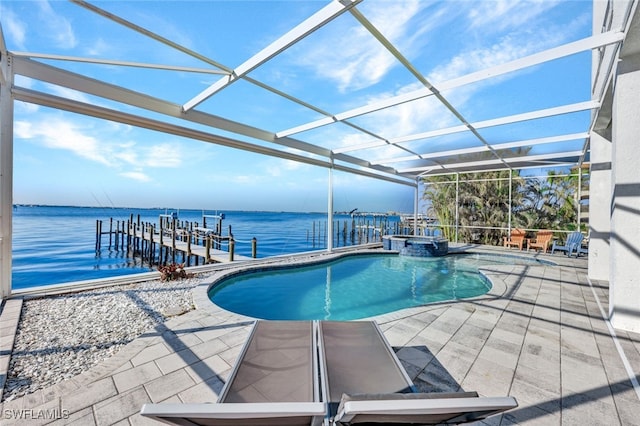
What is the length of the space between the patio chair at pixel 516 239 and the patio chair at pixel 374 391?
10.7 meters

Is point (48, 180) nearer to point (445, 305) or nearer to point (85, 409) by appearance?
point (85, 409)

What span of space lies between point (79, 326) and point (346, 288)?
180 inches

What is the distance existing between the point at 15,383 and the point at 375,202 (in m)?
16.0

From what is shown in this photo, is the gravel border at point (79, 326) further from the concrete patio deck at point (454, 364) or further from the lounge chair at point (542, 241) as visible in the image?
the lounge chair at point (542, 241)

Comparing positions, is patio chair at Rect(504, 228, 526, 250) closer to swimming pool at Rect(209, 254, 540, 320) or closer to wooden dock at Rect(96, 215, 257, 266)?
swimming pool at Rect(209, 254, 540, 320)

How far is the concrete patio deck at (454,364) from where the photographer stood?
186 cm

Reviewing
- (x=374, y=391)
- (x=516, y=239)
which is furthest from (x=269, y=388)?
(x=516, y=239)

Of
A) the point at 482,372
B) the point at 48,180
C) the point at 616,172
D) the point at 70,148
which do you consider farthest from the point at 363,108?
the point at 70,148

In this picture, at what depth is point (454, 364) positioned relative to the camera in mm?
2428

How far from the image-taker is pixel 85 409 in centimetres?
183

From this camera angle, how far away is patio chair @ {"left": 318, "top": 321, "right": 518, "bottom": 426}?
1035 mm

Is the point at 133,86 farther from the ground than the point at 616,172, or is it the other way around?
the point at 133,86

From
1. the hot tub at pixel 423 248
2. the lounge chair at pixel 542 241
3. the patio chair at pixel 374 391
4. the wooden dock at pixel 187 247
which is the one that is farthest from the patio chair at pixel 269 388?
the lounge chair at pixel 542 241

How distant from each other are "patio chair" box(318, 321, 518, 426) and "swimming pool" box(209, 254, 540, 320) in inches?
91.5
